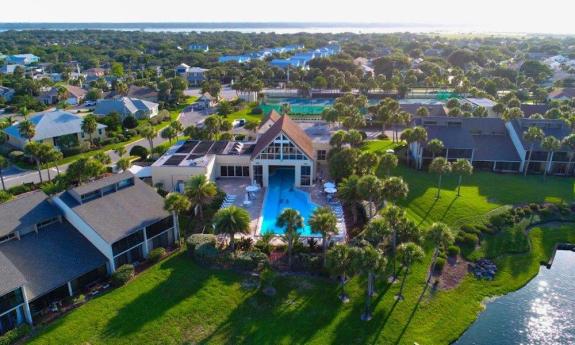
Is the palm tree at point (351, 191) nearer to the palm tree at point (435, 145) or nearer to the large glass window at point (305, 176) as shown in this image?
Result: the large glass window at point (305, 176)

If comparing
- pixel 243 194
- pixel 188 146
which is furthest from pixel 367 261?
pixel 188 146

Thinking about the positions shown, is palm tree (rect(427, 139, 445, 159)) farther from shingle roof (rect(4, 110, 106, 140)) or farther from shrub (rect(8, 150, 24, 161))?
shrub (rect(8, 150, 24, 161))

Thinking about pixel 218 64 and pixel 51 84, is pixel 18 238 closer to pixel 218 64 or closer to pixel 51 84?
pixel 51 84

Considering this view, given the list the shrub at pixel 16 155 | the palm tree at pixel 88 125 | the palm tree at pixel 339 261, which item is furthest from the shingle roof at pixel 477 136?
the shrub at pixel 16 155

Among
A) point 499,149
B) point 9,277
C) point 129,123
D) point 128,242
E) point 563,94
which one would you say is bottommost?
point 128,242

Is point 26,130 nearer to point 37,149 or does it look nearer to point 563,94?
point 37,149

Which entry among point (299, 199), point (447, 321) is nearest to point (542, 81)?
point (299, 199)
